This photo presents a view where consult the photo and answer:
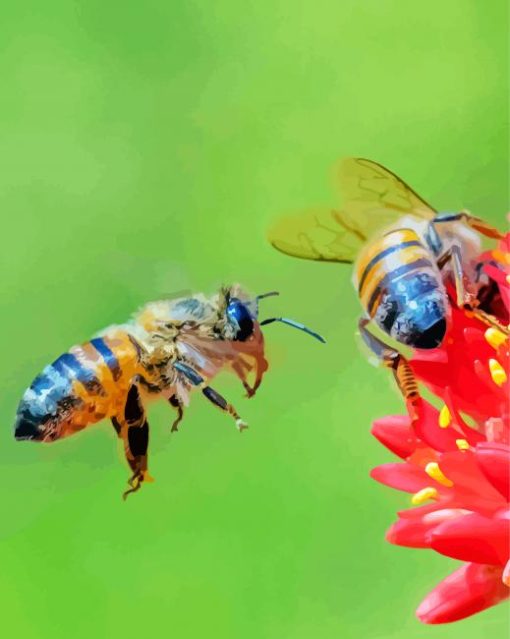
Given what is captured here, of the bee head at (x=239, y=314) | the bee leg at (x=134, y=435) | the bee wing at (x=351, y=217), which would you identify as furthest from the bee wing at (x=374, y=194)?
the bee leg at (x=134, y=435)

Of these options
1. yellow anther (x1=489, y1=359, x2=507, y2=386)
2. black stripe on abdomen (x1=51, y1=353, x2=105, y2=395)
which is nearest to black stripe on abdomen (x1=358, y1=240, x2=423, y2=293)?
yellow anther (x1=489, y1=359, x2=507, y2=386)

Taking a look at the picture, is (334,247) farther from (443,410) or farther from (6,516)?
(6,516)

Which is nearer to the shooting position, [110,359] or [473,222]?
[110,359]

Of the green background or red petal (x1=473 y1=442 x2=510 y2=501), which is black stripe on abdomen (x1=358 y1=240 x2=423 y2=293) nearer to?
the green background

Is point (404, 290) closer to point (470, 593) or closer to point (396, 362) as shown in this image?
point (396, 362)

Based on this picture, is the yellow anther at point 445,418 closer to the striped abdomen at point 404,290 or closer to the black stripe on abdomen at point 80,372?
the striped abdomen at point 404,290

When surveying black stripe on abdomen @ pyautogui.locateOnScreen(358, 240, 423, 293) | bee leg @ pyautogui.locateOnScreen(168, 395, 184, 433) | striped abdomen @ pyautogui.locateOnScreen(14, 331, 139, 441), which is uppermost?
black stripe on abdomen @ pyautogui.locateOnScreen(358, 240, 423, 293)

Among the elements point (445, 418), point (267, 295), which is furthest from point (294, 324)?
point (445, 418)
